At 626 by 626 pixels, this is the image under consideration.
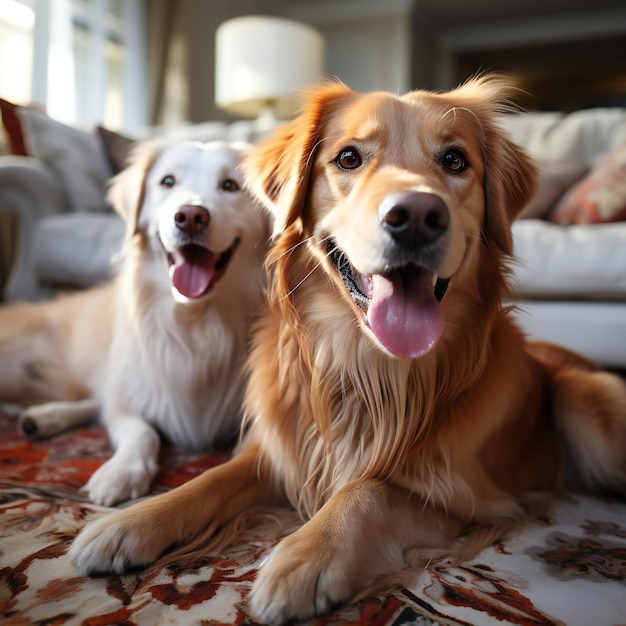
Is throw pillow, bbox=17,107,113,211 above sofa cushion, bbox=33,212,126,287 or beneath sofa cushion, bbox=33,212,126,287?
above

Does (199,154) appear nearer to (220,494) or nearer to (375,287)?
(375,287)

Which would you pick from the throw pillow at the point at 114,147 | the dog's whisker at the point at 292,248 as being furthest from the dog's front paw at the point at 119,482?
the throw pillow at the point at 114,147

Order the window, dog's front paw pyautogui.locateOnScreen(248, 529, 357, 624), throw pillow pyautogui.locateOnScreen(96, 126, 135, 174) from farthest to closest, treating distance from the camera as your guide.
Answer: the window
throw pillow pyautogui.locateOnScreen(96, 126, 135, 174)
dog's front paw pyautogui.locateOnScreen(248, 529, 357, 624)

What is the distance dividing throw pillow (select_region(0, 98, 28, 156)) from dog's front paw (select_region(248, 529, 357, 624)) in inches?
112

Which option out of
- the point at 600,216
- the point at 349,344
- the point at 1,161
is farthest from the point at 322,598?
the point at 1,161

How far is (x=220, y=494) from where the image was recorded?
1256mm

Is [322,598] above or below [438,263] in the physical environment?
below

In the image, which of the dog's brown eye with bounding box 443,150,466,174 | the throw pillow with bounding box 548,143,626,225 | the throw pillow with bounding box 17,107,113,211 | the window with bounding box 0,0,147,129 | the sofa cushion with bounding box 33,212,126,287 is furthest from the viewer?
the window with bounding box 0,0,147,129

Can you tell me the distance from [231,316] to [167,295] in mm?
200

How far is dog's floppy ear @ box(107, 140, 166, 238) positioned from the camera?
1.84 meters


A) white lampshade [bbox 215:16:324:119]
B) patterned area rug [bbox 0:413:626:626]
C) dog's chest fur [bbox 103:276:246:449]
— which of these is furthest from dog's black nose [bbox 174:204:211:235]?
white lampshade [bbox 215:16:324:119]

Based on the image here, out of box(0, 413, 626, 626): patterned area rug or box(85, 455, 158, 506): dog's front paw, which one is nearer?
box(0, 413, 626, 626): patterned area rug

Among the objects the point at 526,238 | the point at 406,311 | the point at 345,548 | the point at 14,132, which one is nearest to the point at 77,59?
the point at 14,132

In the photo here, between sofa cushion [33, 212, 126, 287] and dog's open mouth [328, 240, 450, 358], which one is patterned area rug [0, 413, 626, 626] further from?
sofa cushion [33, 212, 126, 287]
